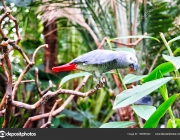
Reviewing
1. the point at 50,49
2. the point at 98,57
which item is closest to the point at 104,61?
the point at 98,57

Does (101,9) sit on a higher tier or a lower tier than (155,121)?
higher

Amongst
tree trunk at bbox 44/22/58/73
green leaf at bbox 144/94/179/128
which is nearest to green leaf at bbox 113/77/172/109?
green leaf at bbox 144/94/179/128

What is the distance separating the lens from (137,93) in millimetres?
408

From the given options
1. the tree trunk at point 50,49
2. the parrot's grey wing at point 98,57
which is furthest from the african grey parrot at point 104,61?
the tree trunk at point 50,49

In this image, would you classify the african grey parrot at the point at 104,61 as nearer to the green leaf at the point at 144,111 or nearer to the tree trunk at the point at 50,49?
the green leaf at the point at 144,111

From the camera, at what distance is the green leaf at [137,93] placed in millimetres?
398

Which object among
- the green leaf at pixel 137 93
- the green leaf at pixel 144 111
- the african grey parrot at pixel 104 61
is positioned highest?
the african grey parrot at pixel 104 61

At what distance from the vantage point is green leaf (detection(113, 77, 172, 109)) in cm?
40

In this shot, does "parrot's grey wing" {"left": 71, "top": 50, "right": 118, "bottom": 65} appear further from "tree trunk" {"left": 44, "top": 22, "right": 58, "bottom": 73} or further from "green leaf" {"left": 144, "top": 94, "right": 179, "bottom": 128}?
"tree trunk" {"left": 44, "top": 22, "right": 58, "bottom": 73}
